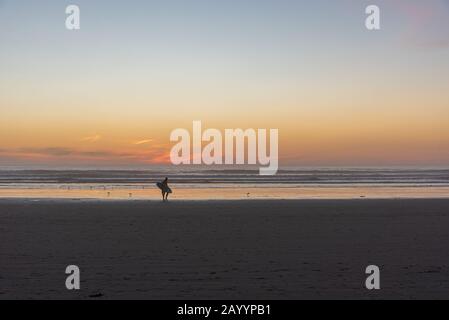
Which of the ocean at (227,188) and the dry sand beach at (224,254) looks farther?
the ocean at (227,188)

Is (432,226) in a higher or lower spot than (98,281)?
higher

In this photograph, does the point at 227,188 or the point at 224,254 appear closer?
the point at 224,254

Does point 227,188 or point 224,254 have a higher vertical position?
point 227,188

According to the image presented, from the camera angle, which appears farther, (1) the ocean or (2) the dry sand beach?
(1) the ocean

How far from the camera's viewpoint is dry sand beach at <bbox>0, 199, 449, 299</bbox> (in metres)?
7.88

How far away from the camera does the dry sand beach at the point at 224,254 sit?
7.88 m

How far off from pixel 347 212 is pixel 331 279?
1088cm

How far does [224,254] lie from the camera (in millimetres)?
10680

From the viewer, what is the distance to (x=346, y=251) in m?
11.0

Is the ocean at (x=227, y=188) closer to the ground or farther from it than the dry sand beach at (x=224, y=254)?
farther from it

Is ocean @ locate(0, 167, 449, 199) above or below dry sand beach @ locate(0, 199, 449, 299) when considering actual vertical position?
above
